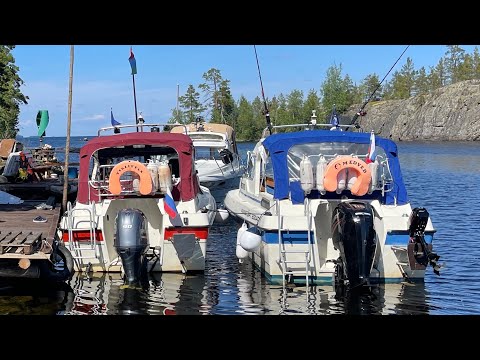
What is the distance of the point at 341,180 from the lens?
1238 cm

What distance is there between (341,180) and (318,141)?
1353 mm

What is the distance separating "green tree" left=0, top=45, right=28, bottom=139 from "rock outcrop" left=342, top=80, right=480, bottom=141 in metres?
54.5

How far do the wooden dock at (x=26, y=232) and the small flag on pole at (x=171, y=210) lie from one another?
208 centimetres

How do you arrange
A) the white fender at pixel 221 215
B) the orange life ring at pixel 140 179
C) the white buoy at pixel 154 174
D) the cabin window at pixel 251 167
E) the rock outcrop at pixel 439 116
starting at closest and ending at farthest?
the orange life ring at pixel 140 179 < the white buoy at pixel 154 174 < the white fender at pixel 221 215 < the cabin window at pixel 251 167 < the rock outcrop at pixel 439 116

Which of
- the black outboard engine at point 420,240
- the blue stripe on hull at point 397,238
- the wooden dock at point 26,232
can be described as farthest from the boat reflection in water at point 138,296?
the black outboard engine at point 420,240

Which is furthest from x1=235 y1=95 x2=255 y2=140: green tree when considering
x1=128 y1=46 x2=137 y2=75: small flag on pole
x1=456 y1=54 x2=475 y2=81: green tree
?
x1=128 y1=46 x2=137 y2=75: small flag on pole

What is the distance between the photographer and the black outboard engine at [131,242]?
11.8 m

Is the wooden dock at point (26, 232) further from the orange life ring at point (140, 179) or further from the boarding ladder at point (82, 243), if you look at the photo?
the orange life ring at point (140, 179)

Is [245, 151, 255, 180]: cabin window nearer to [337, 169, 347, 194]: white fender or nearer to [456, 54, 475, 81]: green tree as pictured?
[337, 169, 347, 194]: white fender

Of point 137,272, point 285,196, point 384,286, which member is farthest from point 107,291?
point 384,286

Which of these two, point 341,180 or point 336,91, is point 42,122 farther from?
point 336,91
